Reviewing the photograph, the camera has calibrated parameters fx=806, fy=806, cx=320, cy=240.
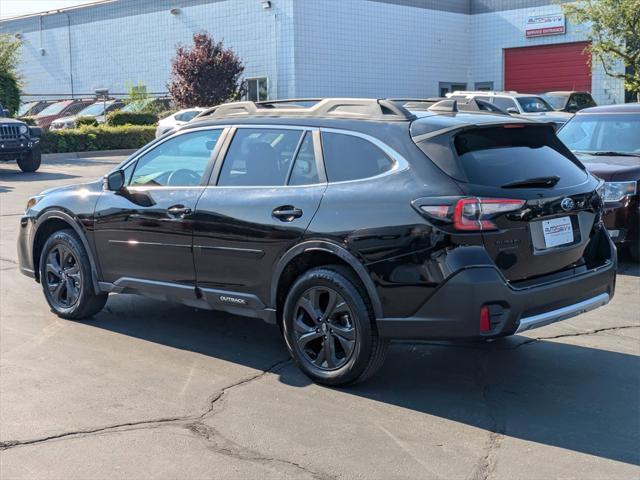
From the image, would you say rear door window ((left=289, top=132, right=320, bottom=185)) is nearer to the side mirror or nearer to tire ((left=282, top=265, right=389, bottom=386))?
tire ((left=282, top=265, right=389, bottom=386))

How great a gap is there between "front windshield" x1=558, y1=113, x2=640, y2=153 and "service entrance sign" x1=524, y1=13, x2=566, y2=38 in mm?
26014

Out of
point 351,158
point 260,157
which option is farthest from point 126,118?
point 351,158

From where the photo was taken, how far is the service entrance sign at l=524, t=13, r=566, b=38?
113 feet

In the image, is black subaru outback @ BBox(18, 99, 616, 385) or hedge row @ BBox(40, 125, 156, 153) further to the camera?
hedge row @ BBox(40, 125, 156, 153)

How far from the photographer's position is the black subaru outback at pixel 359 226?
469 cm

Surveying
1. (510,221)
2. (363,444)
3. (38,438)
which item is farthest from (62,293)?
(510,221)

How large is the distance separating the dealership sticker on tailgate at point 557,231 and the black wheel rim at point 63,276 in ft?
12.6

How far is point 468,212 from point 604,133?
20.3 feet

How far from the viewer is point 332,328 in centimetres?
516

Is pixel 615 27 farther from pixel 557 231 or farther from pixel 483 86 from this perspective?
pixel 557 231

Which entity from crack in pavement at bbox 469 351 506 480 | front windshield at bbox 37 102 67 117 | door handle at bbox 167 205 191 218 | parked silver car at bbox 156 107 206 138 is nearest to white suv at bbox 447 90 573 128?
parked silver car at bbox 156 107 206 138

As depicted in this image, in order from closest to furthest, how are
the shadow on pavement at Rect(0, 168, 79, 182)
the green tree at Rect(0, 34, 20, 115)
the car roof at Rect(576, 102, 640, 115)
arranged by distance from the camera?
the car roof at Rect(576, 102, 640, 115)
the shadow on pavement at Rect(0, 168, 79, 182)
the green tree at Rect(0, 34, 20, 115)

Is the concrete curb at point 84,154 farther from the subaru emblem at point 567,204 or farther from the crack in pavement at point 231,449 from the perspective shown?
the subaru emblem at point 567,204

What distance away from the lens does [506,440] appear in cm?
440
